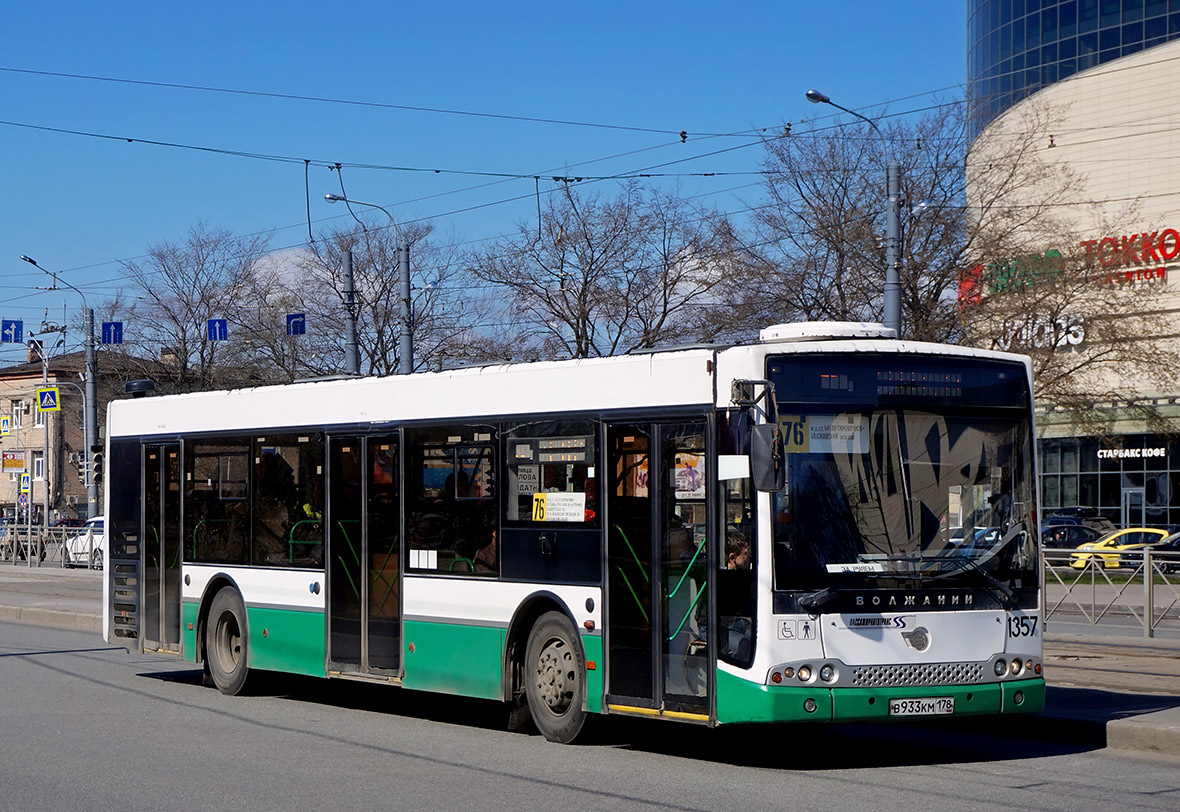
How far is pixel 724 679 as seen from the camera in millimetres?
9484

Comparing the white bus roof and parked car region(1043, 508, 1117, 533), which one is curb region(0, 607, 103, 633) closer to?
the white bus roof

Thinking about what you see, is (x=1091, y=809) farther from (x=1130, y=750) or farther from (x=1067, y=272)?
(x=1067, y=272)

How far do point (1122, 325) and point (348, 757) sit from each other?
27.2 m

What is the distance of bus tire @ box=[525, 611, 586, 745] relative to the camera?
416 inches

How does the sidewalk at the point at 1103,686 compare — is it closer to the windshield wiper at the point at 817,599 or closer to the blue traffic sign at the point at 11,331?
the windshield wiper at the point at 817,599

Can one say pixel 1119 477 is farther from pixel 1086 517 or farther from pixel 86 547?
pixel 86 547

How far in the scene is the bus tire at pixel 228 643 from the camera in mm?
14172

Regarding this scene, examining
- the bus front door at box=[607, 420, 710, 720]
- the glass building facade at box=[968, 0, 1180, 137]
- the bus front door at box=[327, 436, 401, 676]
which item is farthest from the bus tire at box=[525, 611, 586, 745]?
the glass building facade at box=[968, 0, 1180, 137]

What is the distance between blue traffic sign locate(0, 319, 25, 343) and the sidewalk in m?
25.1

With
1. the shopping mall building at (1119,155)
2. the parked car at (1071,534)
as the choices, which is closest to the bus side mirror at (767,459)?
the parked car at (1071,534)

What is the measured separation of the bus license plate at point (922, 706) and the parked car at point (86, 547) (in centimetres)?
3585

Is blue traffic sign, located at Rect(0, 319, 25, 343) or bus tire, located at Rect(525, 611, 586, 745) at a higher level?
blue traffic sign, located at Rect(0, 319, 25, 343)

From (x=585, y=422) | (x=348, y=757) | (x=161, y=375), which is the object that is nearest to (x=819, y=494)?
(x=585, y=422)

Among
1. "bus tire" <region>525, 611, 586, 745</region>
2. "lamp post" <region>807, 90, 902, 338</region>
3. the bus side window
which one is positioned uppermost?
"lamp post" <region>807, 90, 902, 338</region>
